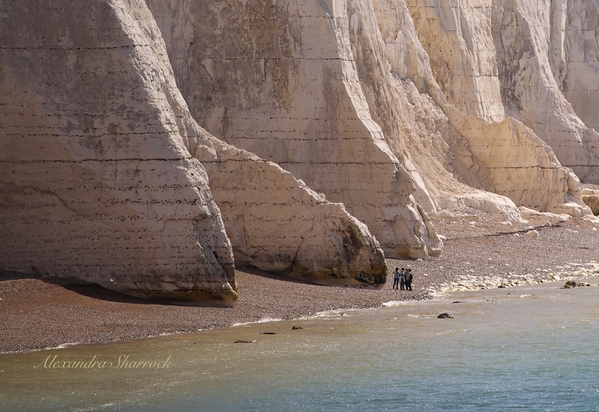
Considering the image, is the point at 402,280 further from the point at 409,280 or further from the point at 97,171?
the point at 97,171

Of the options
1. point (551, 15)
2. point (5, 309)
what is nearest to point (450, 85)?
point (551, 15)

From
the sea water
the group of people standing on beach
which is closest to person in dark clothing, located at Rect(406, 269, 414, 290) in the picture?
the group of people standing on beach

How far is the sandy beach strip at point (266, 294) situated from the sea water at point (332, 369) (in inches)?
24.5

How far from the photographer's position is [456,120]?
4719 cm

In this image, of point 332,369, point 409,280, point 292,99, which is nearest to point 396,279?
point 409,280

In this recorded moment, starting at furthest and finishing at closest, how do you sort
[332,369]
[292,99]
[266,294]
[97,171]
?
[292,99] < [266,294] < [97,171] < [332,369]

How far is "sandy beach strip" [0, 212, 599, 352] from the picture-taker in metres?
21.8

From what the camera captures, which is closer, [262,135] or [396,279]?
[396,279]

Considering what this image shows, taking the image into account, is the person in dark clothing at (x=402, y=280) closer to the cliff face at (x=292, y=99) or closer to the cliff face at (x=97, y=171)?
the cliff face at (x=292, y=99)

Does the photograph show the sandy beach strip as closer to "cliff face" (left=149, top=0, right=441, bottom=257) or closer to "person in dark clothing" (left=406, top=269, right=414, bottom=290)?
"person in dark clothing" (left=406, top=269, right=414, bottom=290)

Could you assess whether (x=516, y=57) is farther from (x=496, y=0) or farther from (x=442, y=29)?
(x=442, y=29)

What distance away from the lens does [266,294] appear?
26656 millimetres

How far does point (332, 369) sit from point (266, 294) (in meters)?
7.00

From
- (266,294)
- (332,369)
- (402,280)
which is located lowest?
(332,369)
